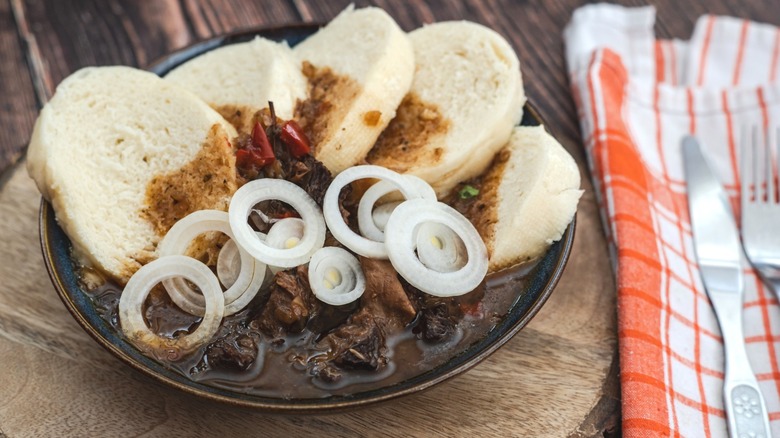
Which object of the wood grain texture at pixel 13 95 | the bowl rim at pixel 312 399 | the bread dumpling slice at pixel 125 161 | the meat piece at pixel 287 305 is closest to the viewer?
the bowl rim at pixel 312 399

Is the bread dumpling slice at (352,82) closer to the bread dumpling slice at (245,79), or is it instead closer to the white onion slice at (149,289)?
the bread dumpling slice at (245,79)

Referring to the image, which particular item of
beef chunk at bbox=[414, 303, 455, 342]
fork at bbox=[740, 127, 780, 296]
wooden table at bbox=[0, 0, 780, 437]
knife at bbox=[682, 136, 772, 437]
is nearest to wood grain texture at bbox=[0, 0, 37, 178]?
wooden table at bbox=[0, 0, 780, 437]

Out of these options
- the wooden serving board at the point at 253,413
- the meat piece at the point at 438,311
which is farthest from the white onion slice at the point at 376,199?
the wooden serving board at the point at 253,413

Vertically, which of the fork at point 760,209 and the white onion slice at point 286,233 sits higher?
the white onion slice at point 286,233

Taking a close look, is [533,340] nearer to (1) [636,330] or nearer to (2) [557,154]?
(1) [636,330]

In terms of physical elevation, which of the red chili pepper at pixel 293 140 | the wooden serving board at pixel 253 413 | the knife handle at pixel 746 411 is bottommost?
the knife handle at pixel 746 411

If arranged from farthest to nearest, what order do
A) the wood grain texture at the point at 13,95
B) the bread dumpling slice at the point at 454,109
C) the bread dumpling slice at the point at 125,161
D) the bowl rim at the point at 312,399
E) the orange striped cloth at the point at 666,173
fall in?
the wood grain texture at the point at 13,95 → the bread dumpling slice at the point at 454,109 → the orange striped cloth at the point at 666,173 → the bread dumpling slice at the point at 125,161 → the bowl rim at the point at 312,399
